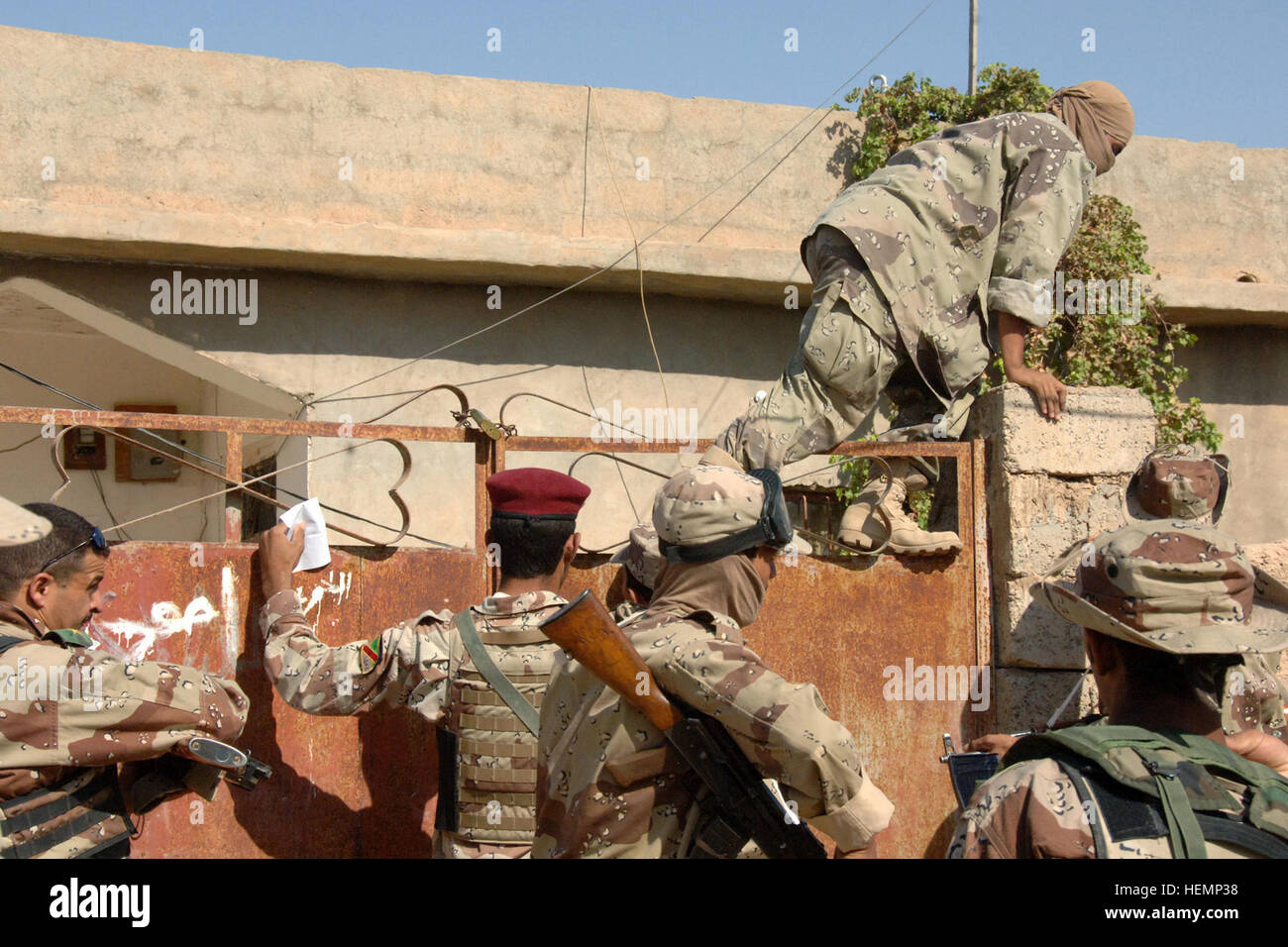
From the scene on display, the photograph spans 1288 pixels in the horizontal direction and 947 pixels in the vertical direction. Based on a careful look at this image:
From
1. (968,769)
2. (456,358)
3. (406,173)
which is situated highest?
(406,173)

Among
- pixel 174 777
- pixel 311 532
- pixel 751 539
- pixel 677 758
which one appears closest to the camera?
pixel 677 758

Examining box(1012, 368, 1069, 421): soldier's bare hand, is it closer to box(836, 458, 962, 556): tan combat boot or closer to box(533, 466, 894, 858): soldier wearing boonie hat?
box(836, 458, 962, 556): tan combat boot

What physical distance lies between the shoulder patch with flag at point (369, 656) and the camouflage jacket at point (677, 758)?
2.39 feet

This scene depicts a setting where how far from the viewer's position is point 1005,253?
12.4 feet

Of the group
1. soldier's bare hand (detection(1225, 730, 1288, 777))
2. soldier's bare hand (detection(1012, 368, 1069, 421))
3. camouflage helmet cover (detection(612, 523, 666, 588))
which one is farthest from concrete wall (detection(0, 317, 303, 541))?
soldier's bare hand (detection(1225, 730, 1288, 777))

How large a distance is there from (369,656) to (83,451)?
21.2 feet

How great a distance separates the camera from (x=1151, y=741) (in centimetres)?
170

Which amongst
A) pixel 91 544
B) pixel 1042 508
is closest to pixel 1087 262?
pixel 1042 508

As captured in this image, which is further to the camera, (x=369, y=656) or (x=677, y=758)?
(x=369, y=656)

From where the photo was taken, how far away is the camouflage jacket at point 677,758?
1.93 meters

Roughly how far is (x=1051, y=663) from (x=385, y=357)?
14.3ft

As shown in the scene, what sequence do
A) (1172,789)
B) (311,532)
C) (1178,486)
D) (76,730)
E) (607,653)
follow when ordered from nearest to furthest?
(1172,789), (607,653), (76,730), (311,532), (1178,486)

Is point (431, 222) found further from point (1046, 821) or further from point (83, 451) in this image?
point (1046, 821)

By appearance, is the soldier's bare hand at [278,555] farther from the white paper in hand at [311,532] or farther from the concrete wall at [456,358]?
the concrete wall at [456,358]
